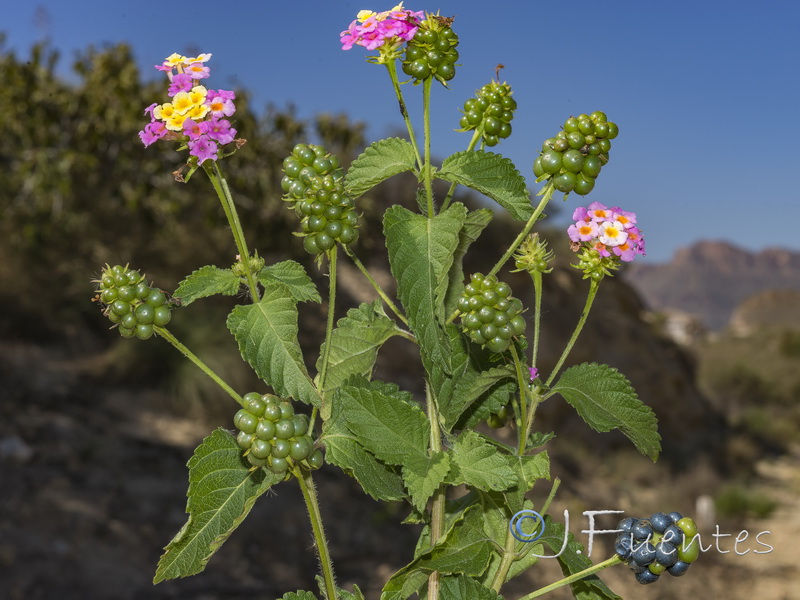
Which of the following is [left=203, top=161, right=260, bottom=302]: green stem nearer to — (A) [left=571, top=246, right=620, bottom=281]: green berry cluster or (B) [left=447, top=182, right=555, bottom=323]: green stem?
(B) [left=447, top=182, right=555, bottom=323]: green stem

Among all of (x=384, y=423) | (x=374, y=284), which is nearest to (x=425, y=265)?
(x=374, y=284)

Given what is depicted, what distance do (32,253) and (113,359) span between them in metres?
1.15

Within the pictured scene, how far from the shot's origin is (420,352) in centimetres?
86

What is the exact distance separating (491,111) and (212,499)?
A: 57 centimetres

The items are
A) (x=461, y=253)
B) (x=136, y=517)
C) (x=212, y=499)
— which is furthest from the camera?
(x=136, y=517)

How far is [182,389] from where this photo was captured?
5.93m

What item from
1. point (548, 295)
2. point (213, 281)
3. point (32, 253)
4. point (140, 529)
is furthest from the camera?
A: point (548, 295)

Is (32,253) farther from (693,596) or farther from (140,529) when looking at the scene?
(693,596)

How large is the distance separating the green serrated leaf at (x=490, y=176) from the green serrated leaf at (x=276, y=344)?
0.82ft

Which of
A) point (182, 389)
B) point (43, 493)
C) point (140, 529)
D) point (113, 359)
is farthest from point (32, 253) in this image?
point (140, 529)

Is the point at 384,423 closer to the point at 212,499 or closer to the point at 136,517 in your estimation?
the point at 212,499

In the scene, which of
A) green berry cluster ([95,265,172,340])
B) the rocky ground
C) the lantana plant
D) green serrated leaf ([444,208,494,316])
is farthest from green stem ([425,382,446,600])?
the rocky ground

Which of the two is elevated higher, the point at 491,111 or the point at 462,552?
the point at 491,111

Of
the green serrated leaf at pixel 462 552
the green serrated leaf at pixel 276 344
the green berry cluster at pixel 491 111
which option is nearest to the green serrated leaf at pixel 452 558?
the green serrated leaf at pixel 462 552
